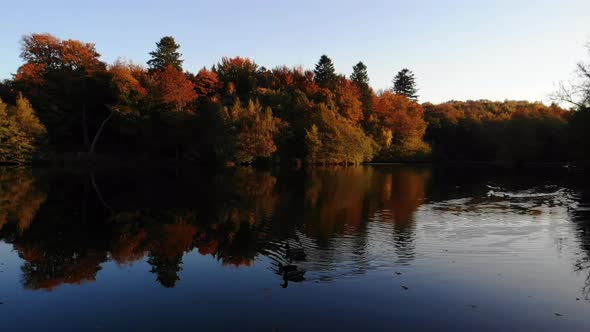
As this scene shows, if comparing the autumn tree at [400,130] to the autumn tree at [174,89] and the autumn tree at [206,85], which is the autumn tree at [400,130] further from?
the autumn tree at [174,89]

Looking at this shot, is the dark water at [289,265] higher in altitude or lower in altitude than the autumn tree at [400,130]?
lower

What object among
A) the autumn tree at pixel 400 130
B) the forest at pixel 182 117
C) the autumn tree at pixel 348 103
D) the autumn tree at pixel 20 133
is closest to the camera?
the autumn tree at pixel 20 133

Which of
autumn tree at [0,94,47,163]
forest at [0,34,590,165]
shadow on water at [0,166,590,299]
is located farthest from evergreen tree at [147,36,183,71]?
shadow on water at [0,166,590,299]

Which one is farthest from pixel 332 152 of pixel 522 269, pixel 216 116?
pixel 522 269

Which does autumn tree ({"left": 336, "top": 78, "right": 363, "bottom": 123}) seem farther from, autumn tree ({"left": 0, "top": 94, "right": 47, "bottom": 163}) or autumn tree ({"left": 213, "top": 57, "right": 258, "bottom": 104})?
autumn tree ({"left": 0, "top": 94, "right": 47, "bottom": 163})

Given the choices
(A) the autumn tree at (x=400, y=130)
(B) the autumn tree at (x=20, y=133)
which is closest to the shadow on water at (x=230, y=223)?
(B) the autumn tree at (x=20, y=133)

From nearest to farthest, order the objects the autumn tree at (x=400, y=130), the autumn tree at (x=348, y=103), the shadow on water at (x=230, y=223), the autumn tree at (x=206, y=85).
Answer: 1. the shadow on water at (x=230, y=223)
2. the autumn tree at (x=206, y=85)
3. the autumn tree at (x=348, y=103)
4. the autumn tree at (x=400, y=130)

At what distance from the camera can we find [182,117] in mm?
68062

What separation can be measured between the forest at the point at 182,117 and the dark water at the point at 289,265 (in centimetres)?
3662

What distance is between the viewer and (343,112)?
8856 cm

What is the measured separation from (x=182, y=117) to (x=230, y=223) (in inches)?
1920

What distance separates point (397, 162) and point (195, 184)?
63.7 m

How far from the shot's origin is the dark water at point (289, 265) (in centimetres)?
1078

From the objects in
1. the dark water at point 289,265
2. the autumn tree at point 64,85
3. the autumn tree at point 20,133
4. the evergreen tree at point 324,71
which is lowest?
the dark water at point 289,265
